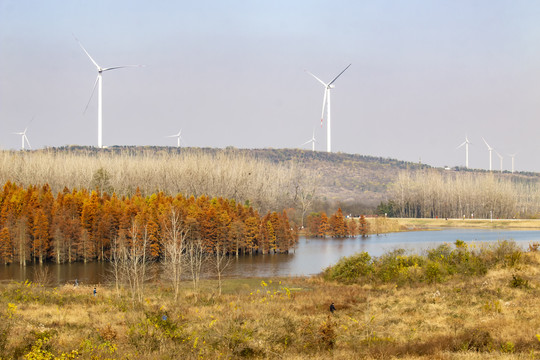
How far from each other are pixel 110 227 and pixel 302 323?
46107 millimetres

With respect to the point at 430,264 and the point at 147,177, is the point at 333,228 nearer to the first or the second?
the point at 147,177

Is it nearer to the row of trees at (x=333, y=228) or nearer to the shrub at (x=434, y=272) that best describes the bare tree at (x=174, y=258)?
the shrub at (x=434, y=272)

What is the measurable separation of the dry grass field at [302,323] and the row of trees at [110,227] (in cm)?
2388

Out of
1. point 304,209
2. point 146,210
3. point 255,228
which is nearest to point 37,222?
point 146,210

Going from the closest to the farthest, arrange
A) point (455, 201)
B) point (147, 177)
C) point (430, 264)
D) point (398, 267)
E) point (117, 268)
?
point (430, 264) → point (398, 267) → point (117, 268) → point (147, 177) → point (455, 201)

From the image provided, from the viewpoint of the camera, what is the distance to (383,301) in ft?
88.4

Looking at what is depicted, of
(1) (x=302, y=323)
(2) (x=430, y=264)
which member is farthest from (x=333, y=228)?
(1) (x=302, y=323)

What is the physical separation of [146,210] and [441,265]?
127ft

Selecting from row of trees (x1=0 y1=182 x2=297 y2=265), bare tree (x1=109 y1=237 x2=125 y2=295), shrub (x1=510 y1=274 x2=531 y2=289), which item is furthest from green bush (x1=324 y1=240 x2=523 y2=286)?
row of trees (x1=0 y1=182 x2=297 y2=265)

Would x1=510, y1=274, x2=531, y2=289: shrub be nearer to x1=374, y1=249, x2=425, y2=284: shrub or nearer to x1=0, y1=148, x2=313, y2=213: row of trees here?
x1=374, y1=249, x2=425, y2=284: shrub

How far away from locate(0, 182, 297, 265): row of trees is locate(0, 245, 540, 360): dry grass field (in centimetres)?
2388

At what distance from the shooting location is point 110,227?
61688mm

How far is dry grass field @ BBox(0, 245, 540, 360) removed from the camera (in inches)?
575

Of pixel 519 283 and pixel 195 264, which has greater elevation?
pixel 519 283
